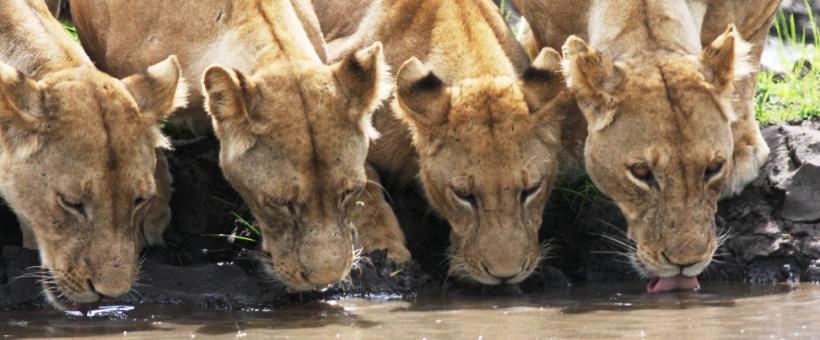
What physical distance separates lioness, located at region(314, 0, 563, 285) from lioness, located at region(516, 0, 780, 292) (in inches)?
10.5

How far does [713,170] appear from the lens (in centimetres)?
774

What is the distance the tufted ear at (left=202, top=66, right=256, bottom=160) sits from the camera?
7.36 metres

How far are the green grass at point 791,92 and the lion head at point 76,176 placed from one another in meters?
3.89

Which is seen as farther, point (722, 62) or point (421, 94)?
point (421, 94)

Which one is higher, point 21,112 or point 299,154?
point 21,112

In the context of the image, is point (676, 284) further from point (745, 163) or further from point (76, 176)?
point (76, 176)

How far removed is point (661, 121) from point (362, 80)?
4.56 feet

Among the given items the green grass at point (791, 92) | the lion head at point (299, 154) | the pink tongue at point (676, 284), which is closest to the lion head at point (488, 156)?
the lion head at point (299, 154)

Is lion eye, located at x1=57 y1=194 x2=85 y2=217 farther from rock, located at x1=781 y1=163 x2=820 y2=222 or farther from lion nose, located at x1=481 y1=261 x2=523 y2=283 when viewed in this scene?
rock, located at x1=781 y1=163 x2=820 y2=222

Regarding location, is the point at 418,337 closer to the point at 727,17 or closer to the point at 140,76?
the point at 140,76

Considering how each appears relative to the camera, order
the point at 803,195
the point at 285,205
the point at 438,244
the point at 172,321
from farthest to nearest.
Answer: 1. the point at 438,244
2. the point at 803,195
3. the point at 285,205
4. the point at 172,321

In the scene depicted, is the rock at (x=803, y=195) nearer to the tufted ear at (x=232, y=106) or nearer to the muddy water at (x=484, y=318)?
the muddy water at (x=484, y=318)

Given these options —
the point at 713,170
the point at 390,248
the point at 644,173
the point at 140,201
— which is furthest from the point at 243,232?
the point at 713,170

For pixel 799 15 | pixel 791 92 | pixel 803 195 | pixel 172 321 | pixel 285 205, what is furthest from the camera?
pixel 799 15
